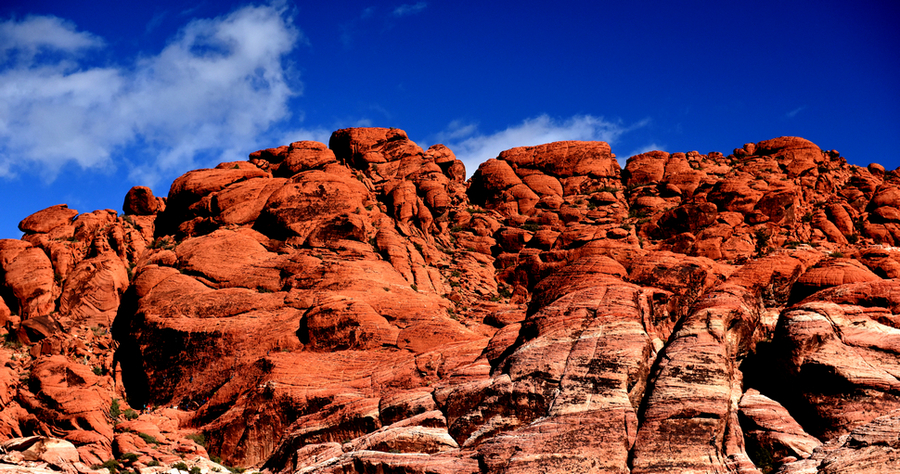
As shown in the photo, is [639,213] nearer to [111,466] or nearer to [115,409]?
[115,409]

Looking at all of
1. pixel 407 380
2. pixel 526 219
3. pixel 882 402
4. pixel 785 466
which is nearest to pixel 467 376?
pixel 407 380

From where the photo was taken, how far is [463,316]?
3981 centimetres

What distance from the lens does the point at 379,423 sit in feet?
88.6

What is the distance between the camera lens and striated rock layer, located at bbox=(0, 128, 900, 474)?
23484 mm

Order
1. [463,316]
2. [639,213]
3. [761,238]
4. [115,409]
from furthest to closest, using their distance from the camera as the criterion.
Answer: [639,213] < [761,238] < [463,316] < [115,409]

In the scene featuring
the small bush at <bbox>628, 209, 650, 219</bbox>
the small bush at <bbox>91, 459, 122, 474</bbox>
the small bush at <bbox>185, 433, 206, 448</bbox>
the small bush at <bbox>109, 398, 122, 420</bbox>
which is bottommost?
the small bush at <bbox>91, 459, 122, 474</bbox>

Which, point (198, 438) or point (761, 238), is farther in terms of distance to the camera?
point (761, 238)

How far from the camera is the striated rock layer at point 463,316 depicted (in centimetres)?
2348

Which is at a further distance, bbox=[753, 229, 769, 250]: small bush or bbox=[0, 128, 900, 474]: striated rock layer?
bbox=[753, 229, 769, 250]: small bush

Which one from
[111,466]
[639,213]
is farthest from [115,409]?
[639,213]

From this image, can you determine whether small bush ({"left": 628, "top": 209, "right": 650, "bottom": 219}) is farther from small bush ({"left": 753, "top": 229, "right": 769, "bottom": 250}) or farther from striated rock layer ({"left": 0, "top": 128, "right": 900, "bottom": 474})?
small bush ({"left": 753, "top": 229, "right": 769, "bottom": 250})

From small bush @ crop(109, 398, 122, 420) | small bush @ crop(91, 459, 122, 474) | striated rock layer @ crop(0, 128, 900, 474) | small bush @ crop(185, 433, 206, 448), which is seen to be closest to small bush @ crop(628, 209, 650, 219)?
striated rock layer @ crop(0, 128, 900, 474)

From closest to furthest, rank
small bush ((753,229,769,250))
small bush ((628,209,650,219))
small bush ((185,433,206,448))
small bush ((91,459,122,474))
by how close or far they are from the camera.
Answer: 1. small bush ((91,459,122,474))
2. small bush ((185,433,206,448))
3. small bush ((753,229,769,250))
4. small bush ((628,209,650,219))

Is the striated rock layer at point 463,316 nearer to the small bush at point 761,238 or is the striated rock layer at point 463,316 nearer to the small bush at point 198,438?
the small bush at point 761,238
